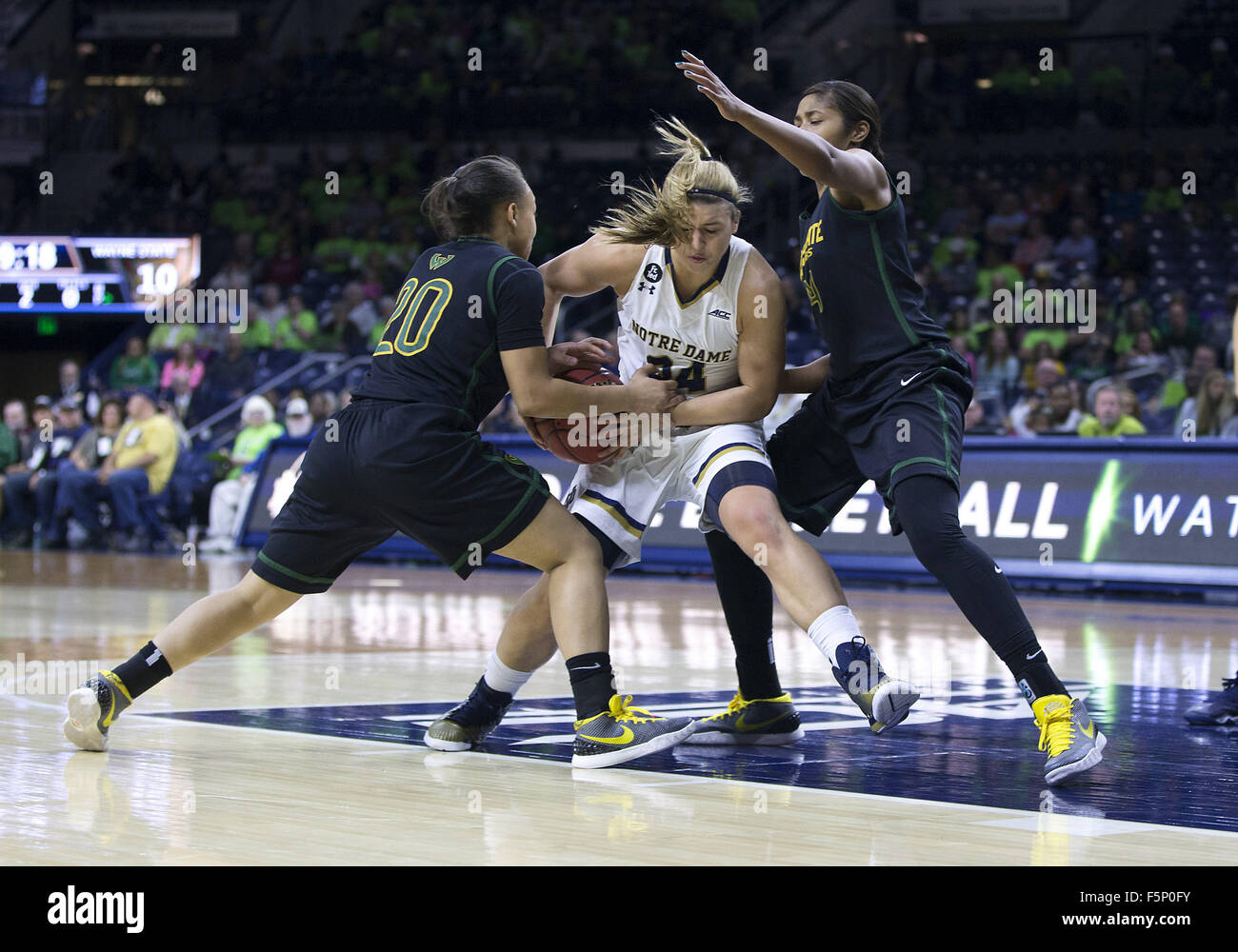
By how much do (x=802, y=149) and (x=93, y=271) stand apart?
18889mm

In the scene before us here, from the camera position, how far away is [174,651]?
15.4 ft

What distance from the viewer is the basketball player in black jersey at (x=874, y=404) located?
14.2ft

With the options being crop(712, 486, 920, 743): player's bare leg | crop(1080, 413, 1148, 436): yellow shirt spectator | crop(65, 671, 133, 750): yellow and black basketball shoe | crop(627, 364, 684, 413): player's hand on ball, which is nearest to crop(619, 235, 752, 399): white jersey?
crop(627, 364, 684, 413): player's hand on ball

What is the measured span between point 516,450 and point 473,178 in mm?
8802

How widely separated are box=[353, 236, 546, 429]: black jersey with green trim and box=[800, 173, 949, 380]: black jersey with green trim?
87 centimetres

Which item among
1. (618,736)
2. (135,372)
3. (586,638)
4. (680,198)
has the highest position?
(135,372)

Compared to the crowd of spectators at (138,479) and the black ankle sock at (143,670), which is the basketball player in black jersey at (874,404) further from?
the crowd of spectators at (138,479)

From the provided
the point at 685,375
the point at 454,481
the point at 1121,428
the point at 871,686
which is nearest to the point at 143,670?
the point at 454,481

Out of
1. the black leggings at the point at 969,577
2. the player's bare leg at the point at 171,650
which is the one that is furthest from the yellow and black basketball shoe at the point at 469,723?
the black leggings at the point at 969,577

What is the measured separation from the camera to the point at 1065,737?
14.0ft

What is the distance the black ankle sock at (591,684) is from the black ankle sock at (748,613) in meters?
0.68

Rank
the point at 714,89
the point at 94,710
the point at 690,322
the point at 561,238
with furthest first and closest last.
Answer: the point at 561,238
the point at 690,322
the point at 94,710
the point at 714,89

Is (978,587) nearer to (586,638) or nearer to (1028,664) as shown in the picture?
(1028,664)

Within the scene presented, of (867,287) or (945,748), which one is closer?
(867,287)
